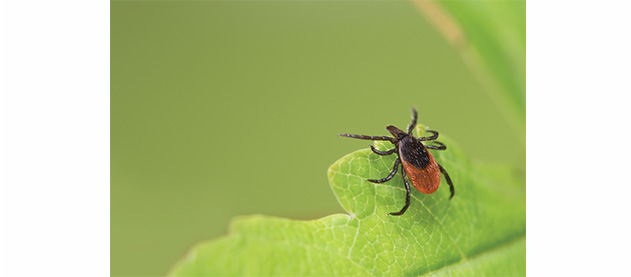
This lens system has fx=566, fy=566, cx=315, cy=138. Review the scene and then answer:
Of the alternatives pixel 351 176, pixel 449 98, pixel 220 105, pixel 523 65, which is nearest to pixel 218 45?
pixel 220 105

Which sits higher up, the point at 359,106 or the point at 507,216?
the point at 359,106

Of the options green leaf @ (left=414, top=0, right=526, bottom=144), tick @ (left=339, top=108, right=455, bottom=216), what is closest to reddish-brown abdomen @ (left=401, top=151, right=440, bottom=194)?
tick @ (left=339, top=108, right=455, bottom=216)

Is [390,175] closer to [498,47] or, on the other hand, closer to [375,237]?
[375,237]

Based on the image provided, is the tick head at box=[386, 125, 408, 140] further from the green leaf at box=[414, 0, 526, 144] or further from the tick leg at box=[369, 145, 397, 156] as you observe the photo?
the green leaf at box=[414, 0, 526, 144]

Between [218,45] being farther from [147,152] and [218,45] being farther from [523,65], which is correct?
[523,65]

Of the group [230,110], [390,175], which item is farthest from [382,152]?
[230,110]

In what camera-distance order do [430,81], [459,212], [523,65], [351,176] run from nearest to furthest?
[351,176]
[459,212]
[430,81]
[523,65]

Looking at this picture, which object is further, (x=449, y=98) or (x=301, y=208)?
(x=449, y=98)
